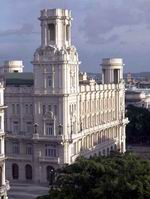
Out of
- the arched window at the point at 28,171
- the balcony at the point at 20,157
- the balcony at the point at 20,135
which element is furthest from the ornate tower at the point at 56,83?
the arched window at the point at 28,171

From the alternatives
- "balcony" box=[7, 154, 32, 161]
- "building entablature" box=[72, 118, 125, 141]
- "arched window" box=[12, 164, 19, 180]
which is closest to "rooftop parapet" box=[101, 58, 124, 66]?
"building entablature" box=[72, 118, 125, 141]

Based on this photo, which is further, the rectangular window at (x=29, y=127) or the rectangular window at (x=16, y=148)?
the rectangular window at (x=16, y=148)

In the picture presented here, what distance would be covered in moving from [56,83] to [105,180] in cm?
3878

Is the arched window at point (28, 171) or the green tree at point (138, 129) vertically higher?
the green tree at point (138, 129)

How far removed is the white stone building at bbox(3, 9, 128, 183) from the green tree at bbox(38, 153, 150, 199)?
30630 millimetres

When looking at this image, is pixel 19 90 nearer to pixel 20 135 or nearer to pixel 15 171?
pixel 20 135

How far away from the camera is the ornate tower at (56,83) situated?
9794cm

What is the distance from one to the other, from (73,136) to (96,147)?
537 inches

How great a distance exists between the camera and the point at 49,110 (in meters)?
99.3

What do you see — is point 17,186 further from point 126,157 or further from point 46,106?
point 126,157

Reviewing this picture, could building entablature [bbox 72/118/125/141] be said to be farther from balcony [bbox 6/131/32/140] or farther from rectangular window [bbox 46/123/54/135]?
balcony [bbox 6/131/32/140]

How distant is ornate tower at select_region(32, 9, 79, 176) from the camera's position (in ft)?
321

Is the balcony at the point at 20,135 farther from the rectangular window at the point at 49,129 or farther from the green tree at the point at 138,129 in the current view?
the green tree at the point at 138,129

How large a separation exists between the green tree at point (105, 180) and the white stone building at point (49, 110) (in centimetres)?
3063
